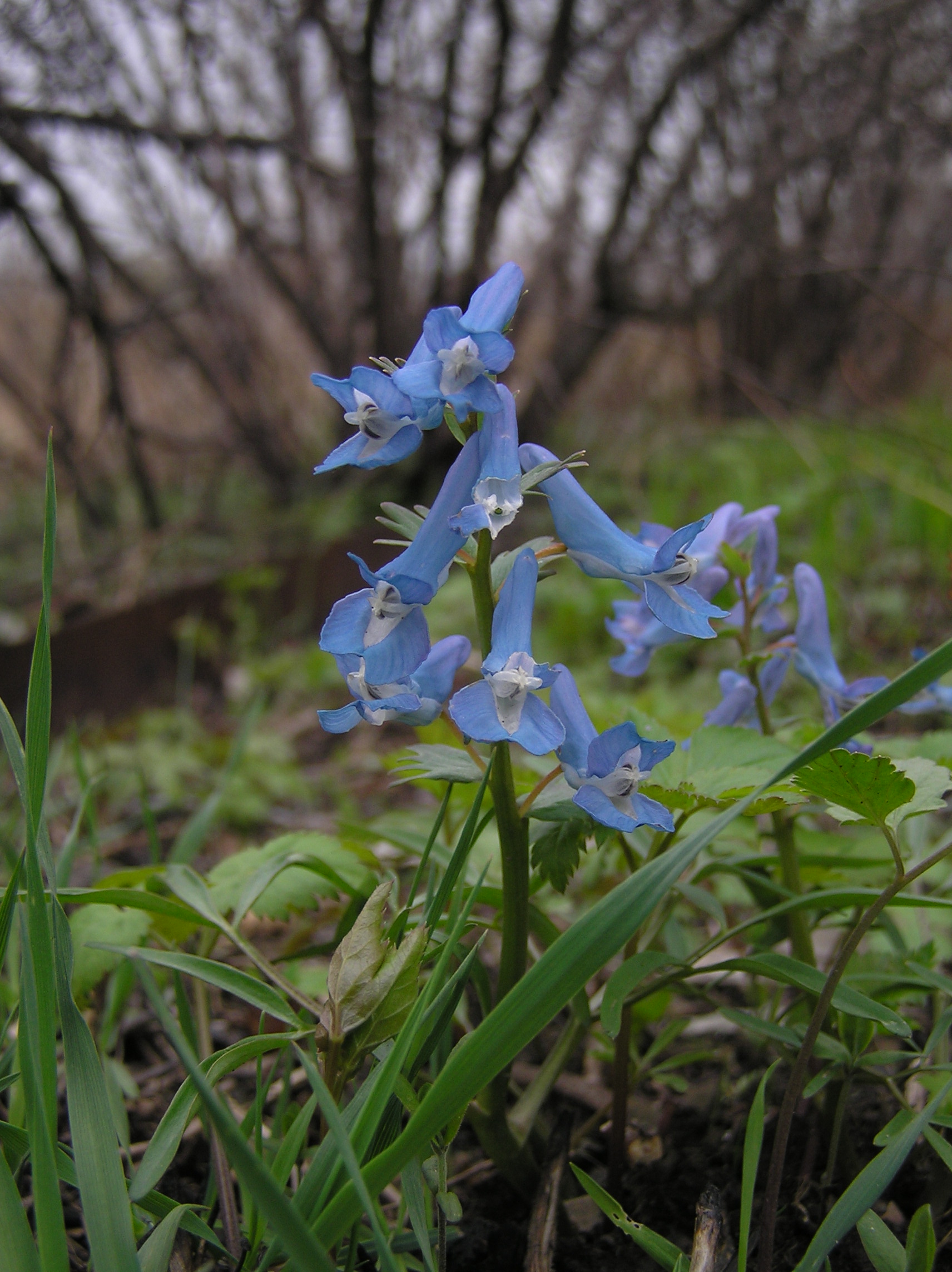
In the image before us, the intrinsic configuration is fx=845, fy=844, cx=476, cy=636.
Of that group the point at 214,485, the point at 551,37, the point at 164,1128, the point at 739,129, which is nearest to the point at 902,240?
the point at 739,129

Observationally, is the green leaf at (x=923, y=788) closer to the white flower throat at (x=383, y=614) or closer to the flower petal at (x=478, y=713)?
the flower petal at (x=478, y=713)

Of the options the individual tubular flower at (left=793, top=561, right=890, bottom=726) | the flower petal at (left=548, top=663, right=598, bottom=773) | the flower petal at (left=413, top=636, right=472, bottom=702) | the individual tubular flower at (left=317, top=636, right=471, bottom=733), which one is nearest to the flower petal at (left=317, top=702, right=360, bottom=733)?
the individual tubular flower at (left=317, top=636, right=471, bottom=733)

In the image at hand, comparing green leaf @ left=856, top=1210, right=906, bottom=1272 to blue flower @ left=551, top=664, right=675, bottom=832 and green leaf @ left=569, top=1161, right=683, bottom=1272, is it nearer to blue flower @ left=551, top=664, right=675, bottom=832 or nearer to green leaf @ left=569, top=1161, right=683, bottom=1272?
green leaf @ left=569, top=1161, right=683, bottom=1272

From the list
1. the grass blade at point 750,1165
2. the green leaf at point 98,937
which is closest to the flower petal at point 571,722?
the grass blade at point 750,1165

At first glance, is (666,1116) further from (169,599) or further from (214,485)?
(214,485)

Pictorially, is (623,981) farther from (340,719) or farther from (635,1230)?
(340,719)
